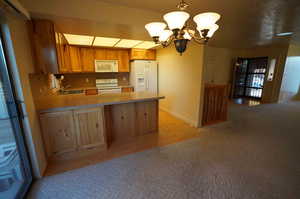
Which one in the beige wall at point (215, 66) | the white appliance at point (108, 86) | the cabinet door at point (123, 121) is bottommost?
the cabinet door at point (123, 121)

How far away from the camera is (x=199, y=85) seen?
3113 mm

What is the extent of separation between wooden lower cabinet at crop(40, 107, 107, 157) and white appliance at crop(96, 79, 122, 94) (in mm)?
2730

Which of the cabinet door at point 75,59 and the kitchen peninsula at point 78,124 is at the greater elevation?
the cabinet door at point 75,59

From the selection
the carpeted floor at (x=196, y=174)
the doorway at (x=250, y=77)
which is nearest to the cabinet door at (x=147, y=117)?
the carpeted floor at (x=196, y=174)

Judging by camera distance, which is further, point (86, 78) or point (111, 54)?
point (86, 78)

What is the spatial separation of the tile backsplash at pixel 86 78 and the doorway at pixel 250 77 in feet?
18.2

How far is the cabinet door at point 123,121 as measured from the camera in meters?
2.60

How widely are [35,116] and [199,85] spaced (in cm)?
315

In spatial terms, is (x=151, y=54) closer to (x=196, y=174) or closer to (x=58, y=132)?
(x=58, y=132)

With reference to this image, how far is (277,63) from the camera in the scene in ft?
16.7

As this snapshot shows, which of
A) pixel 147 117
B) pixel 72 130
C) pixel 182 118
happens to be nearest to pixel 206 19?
pixel 147 117

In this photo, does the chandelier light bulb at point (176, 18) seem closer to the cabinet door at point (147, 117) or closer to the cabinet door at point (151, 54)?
the cabinet door at point (147, 117)

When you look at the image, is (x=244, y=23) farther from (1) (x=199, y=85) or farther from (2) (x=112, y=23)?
(2) (x=112, y=23)

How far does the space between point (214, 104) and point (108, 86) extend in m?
3.75
